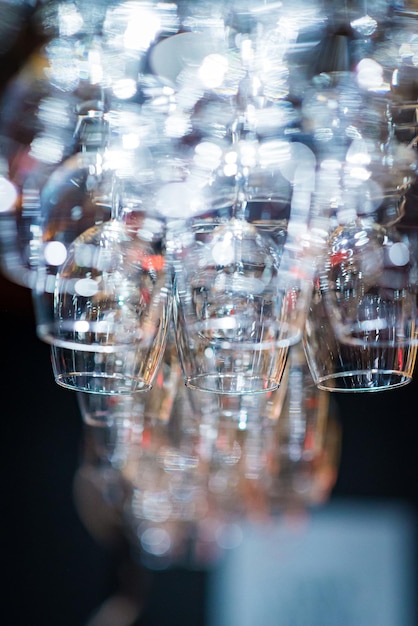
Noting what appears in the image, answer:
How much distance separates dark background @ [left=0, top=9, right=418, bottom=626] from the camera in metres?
4.05

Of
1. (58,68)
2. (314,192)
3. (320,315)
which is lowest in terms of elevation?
(320,315)

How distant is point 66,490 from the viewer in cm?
421

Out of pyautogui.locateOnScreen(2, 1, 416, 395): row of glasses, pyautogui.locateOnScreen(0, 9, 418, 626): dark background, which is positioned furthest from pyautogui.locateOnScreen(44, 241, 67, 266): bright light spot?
pyautogui.locateOnScreen(0, 9, 418, 626): dark background

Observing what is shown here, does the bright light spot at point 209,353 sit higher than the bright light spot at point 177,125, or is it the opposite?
the bright light spot at point 177,125

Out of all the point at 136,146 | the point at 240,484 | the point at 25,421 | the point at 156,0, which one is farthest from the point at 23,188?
the point at 25,421

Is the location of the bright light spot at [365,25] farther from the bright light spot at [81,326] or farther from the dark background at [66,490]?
the dark background at [66,490]

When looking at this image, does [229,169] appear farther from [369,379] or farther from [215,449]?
[215,449]

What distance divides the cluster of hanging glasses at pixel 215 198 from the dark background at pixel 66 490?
2937mm

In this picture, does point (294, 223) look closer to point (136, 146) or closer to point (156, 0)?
point (136, 146)

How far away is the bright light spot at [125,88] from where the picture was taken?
0.91 m

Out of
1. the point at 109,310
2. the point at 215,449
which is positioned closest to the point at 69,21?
the point at 109,310

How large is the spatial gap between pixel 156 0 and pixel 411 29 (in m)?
0.29

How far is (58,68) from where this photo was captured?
3.09ft

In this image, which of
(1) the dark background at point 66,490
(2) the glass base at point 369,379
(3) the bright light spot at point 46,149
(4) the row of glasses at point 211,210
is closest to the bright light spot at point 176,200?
(4) the row of glasses at point 211,210
